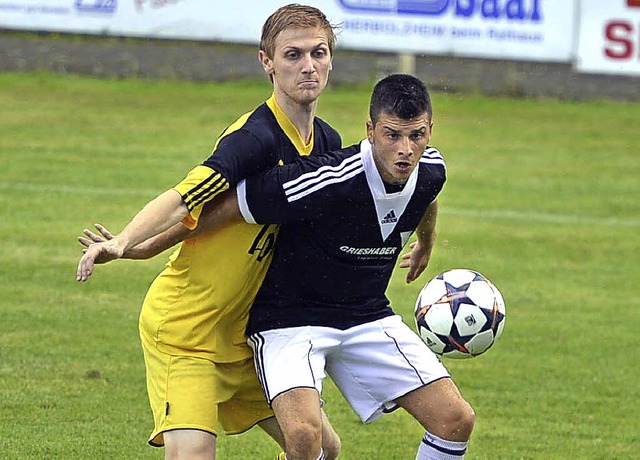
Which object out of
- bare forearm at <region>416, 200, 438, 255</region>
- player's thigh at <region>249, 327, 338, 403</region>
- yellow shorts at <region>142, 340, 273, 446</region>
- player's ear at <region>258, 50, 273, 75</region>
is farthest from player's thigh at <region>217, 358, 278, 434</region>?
player's ear at <region>258, 50, 273, 75</region>

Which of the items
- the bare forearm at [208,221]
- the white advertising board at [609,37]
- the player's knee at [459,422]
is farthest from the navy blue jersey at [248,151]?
the white advertising board at [609,37]

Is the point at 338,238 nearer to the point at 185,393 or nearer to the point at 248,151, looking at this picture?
the point at 248,151

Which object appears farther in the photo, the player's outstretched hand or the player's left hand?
the player's left hand

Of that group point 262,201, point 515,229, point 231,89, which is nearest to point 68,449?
point 262,201

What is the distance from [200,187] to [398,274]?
581 cm

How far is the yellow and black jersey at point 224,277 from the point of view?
17.1 feet

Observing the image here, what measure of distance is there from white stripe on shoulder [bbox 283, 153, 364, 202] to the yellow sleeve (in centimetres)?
26

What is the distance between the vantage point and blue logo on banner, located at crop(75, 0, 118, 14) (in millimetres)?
17484

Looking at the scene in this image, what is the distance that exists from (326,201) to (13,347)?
142 inches

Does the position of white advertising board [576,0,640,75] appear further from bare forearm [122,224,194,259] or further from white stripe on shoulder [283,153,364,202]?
bare forearm [122,224,194,259]

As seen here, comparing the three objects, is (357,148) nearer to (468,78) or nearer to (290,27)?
(290,27)

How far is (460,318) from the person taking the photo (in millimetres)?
5617

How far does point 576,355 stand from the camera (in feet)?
27.9

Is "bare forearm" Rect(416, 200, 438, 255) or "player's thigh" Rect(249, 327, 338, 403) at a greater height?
"bare forearm" Rect(416, 200, 438, 255)
